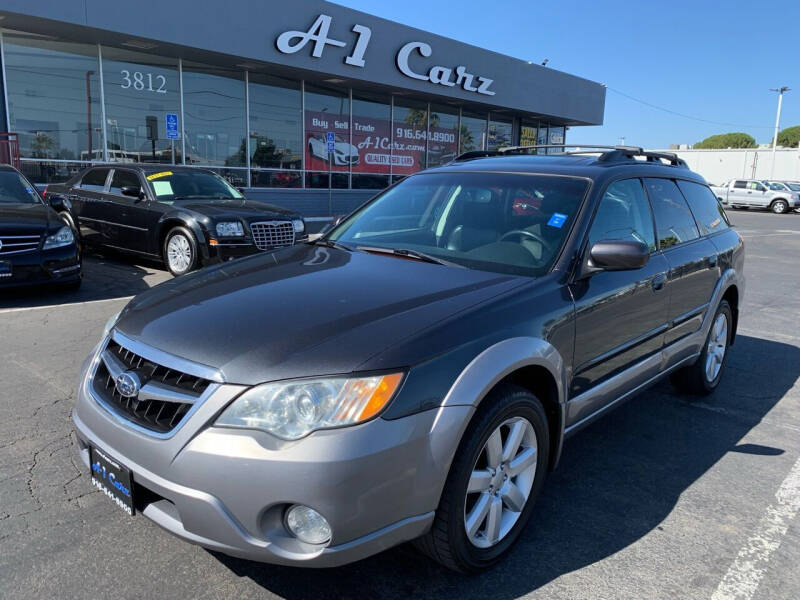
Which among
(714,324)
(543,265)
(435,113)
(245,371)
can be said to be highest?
(435,113)

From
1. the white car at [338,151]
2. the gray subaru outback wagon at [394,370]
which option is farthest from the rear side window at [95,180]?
the white car at [338,151]

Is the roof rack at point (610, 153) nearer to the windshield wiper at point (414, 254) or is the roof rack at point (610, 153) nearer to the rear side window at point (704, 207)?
the rear side window at point (704, 207)

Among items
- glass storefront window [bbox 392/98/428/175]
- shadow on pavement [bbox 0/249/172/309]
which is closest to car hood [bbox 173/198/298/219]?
shadow on pavement [bbox 0/249/172/309]

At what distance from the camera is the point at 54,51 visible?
13.7 meters

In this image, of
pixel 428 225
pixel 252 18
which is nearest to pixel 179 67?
pixel 252 18

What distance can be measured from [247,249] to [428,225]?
5497 mm

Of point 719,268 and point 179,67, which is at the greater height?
point 179,67

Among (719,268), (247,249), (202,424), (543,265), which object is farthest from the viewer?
(247,249)

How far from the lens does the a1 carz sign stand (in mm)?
15586

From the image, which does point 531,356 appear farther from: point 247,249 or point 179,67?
point 179,67

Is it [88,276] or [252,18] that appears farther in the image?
[252,18]

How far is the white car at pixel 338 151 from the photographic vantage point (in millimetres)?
18703

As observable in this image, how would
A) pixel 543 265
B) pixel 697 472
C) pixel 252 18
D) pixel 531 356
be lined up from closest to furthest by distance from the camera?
pixel 531 356, pixel 543 265, pixel 697 472, pixel 252 18

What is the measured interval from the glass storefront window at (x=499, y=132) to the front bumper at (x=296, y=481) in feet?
78.6
